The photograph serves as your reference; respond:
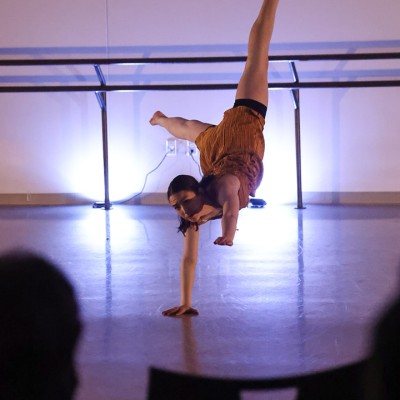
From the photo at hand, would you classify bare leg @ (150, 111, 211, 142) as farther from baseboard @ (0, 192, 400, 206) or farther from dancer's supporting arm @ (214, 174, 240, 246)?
baseboard @ (0, 192, 400, 206)

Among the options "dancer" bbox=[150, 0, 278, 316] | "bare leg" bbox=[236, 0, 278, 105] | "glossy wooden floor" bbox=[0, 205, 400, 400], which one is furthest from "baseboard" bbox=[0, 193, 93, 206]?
"bare leg" bbox=[236, 0, 278, 105]

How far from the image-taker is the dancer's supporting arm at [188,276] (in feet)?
7.20

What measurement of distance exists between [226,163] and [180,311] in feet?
2.32

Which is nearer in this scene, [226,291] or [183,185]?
[183,185]

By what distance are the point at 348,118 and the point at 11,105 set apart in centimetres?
259

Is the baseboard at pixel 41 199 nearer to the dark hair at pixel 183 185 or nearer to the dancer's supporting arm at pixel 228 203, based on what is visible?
the dancer's supporting arm at pixel 228 203

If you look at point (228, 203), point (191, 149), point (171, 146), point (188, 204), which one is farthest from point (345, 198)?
point (188, 204)

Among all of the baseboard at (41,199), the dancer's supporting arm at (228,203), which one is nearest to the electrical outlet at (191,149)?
the baseboard at (41,199)

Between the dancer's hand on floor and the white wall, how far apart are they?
10.5 ft

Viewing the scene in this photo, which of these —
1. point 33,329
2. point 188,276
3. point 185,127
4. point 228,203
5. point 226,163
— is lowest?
point 188,276

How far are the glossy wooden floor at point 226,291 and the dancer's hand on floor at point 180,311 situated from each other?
3 centimetres

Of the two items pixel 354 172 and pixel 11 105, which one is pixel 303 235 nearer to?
pixel 354 172

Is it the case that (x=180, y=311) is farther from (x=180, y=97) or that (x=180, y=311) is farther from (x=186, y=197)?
(x=180, y=97)

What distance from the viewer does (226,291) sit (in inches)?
97.7
